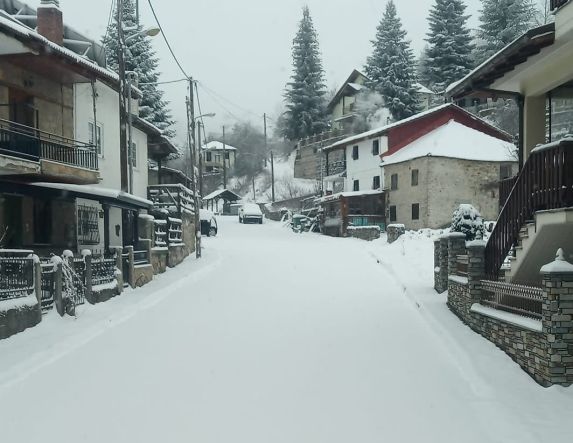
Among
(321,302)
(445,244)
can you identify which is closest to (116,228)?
(321,302)

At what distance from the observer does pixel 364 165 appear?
1849 inches

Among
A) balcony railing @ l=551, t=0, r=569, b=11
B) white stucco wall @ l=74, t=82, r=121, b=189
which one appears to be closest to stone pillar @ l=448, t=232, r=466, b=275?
→ balcony railing @ l=551, t=0, r=569, b=11

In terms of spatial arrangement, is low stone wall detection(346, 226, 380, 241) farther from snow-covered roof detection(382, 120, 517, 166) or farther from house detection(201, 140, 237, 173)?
house detection(201, 140, 237, 173)

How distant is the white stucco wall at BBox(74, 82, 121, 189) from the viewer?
68.4ft

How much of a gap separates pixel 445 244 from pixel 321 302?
3.48 m

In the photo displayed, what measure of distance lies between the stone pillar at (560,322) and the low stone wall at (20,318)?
8.62 meters

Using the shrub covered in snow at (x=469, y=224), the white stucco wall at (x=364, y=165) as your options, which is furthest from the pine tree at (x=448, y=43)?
the shrub covered in snow at (x=469, y=224)

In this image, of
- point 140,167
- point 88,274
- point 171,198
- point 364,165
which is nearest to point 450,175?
point 364,165

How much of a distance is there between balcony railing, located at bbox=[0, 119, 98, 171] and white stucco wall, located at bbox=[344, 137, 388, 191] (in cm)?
2855

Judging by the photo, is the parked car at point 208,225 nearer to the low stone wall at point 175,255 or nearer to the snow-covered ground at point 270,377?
the low stone wall at point 175,255

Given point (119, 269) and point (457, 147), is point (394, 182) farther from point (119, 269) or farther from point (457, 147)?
point (119, 269)

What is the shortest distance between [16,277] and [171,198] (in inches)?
700

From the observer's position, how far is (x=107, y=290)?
14930mm

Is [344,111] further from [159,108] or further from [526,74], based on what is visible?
[526,74]
